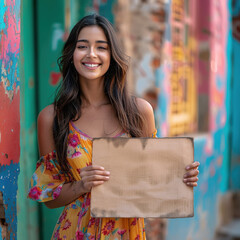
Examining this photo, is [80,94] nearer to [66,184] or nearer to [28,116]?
[66,184]

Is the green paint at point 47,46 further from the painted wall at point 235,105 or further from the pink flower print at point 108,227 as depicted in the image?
the painted wall at point 235,105

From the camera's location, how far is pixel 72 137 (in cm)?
208

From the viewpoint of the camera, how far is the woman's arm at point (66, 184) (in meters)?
1.83

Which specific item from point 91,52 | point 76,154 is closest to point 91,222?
point 76,154

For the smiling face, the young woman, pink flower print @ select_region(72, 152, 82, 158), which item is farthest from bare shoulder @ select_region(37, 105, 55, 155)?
the smiling face

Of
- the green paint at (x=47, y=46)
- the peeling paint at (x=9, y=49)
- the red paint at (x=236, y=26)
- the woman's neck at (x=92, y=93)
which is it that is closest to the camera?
the peeling paint at (x=9, y=49)

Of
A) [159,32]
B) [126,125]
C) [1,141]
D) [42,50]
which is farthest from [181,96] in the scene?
[1,141]

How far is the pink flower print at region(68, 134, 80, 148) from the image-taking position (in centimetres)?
206

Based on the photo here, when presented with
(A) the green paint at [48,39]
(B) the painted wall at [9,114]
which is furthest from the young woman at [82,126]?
(A) the green paint at [48,39]

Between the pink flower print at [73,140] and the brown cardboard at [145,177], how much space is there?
0.79ft

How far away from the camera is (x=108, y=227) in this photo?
1996 mm

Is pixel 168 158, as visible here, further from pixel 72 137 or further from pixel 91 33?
pixel 91 33

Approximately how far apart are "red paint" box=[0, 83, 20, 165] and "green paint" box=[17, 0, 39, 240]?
0.84 m

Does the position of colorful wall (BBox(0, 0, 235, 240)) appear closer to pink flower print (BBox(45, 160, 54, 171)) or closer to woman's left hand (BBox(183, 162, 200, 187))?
pink flower print (BBox(45, 160, 54, 171))
